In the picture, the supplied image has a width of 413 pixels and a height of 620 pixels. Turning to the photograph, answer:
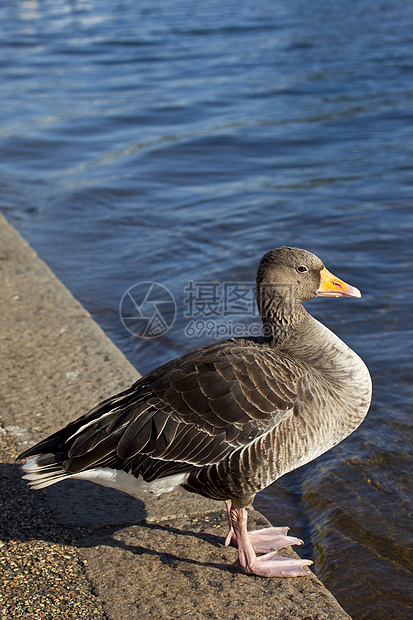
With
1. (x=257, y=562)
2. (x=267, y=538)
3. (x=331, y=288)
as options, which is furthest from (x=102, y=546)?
(x=331, y=288)

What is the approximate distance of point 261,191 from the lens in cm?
1084

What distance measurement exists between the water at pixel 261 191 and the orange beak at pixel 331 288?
148 centimetres

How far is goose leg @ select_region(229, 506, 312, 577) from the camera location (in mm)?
3793

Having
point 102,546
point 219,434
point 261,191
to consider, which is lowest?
point 261,191

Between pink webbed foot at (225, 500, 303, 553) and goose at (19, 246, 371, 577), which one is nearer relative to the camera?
goose at (19, 246, 371, 577)

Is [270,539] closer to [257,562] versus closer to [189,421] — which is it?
[257,562]

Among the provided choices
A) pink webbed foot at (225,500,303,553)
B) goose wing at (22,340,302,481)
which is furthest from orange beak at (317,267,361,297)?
pink webbed foot at (225,500,303,553)

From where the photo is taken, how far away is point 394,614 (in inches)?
154

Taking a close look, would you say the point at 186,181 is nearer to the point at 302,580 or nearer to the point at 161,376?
the point at 161,376

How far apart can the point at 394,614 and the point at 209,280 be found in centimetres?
490

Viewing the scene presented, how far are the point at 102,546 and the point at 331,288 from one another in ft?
6.98

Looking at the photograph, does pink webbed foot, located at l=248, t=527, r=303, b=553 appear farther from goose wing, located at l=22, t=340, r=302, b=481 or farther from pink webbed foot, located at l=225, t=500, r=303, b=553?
goose wing, located at l=22, t=340, r=302, b=481

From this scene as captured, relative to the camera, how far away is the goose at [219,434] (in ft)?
12.4

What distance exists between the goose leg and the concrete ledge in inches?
1.8
